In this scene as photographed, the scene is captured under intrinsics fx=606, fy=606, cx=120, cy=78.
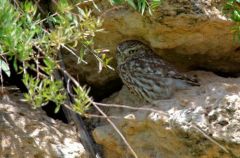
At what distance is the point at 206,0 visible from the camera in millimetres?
3748

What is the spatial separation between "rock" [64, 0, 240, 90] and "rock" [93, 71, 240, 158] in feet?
0.72

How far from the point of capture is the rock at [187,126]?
324 centimetres

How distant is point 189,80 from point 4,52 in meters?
1.48

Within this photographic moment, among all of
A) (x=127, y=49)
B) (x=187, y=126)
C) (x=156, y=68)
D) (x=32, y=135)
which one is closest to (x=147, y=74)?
(x=156, y=68)

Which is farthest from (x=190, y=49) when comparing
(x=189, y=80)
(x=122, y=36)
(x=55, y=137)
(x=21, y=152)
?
(x=21, y=152)

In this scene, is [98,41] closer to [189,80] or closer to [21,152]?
[189,80]

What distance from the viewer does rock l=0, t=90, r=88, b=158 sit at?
343cm

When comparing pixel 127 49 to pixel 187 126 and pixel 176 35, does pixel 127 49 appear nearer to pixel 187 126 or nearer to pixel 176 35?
pixel 176 35

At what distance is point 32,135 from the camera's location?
11.6 feet

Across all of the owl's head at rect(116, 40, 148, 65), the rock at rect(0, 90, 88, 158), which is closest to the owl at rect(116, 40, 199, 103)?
the owl's head at rect(116, 40, 148, 65)

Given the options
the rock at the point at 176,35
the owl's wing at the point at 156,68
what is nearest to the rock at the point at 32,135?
the rock at the point at 176,35

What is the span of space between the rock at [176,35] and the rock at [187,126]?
8.6 inches

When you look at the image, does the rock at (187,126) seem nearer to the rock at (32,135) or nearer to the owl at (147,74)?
the owl at (147,74)

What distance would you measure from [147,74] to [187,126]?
31.7 inches
